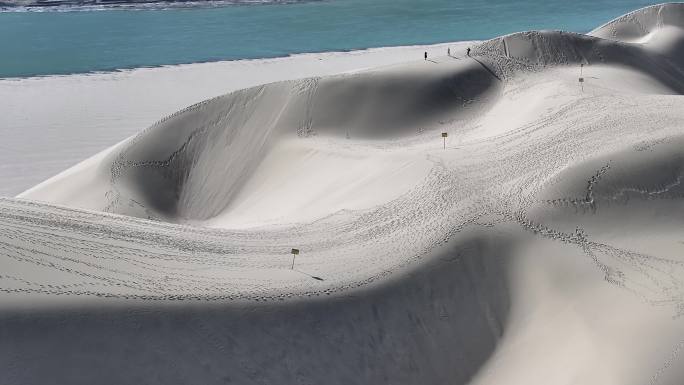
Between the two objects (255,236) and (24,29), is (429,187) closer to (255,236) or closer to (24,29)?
(255,236)

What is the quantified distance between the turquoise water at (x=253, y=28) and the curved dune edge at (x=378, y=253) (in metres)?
12.7

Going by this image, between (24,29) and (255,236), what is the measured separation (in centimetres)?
2435

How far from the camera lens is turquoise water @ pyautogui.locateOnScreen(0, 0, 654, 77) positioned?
2338 cm

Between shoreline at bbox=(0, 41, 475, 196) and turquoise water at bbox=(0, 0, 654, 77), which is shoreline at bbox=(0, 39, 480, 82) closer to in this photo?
shoreline at bbox=(0, 41, 475, 196)

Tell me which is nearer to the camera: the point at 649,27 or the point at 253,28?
the point at 649,27

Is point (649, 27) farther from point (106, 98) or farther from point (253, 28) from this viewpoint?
point (253, 28)

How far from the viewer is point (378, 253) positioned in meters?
6.87

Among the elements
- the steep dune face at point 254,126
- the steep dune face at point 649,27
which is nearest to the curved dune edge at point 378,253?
the steep dune face at point 254,126

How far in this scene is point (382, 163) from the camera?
9664mm

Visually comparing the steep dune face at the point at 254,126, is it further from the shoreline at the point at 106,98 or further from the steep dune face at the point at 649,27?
the steep dune face at the point at 649,27

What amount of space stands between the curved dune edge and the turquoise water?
41.7ft

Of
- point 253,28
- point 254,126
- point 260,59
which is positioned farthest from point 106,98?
point 253,28

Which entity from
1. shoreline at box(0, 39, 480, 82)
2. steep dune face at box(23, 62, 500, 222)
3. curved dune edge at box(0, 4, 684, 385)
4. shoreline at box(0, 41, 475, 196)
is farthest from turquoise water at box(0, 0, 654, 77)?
curved dune edge at box(0, 4, 684, 385)

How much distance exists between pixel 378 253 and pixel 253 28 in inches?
898
